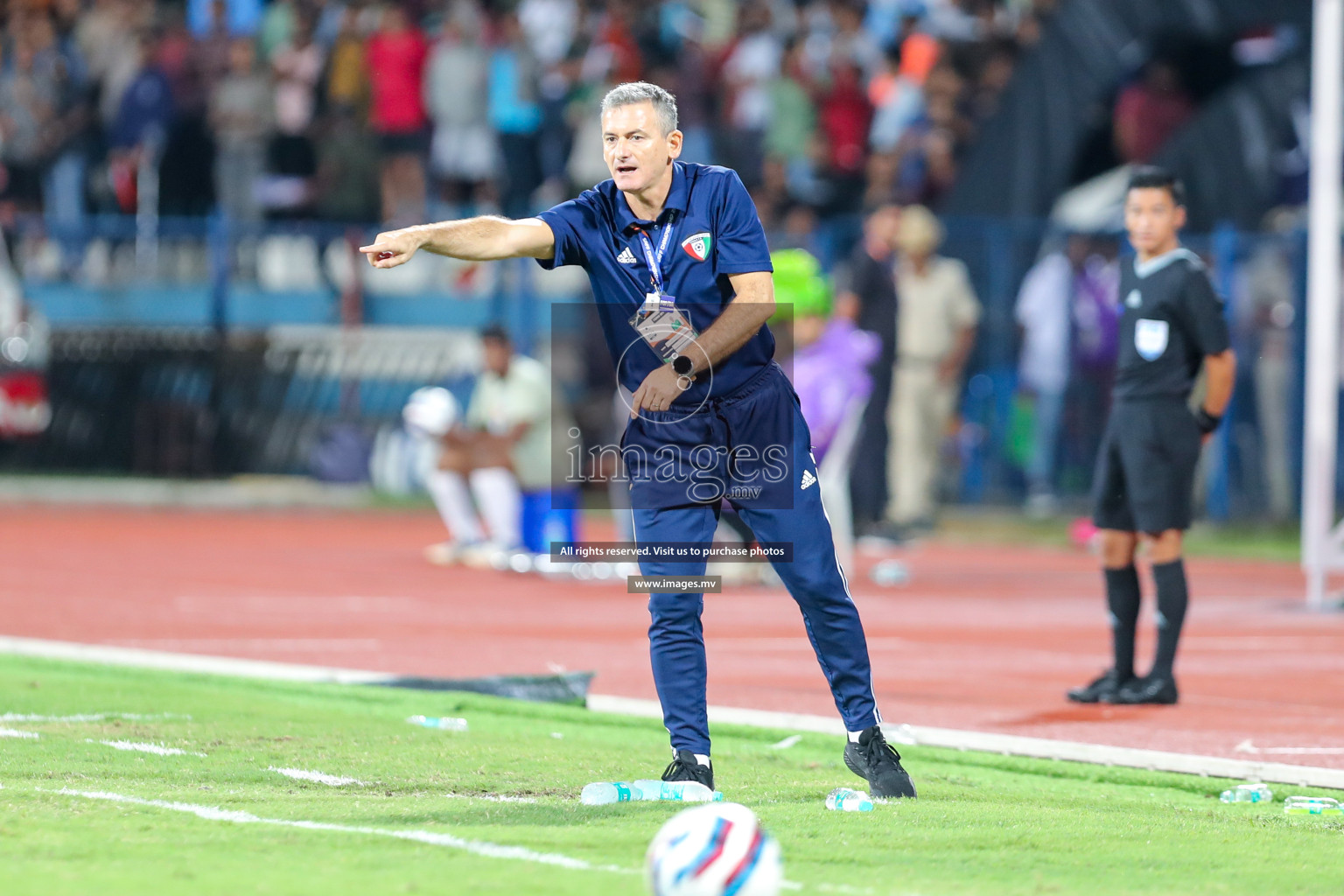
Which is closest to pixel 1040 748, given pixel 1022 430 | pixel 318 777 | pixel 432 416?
pixel 318 777

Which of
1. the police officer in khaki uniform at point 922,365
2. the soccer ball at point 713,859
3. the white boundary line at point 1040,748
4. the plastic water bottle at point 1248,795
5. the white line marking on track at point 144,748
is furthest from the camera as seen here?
the police officer in khaki uniform at point 922,365

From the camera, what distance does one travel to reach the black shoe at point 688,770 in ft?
21.1

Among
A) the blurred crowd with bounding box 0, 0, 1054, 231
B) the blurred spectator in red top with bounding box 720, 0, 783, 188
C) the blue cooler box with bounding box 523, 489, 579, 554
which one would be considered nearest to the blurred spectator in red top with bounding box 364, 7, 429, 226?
the blurred crowd with bounding box 0, 0, 1054, 231

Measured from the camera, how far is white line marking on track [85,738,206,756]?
7113mm

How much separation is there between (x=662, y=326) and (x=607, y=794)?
1431 millimetres

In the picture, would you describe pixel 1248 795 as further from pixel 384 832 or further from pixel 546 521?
pixel 546 521

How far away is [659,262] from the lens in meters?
6.51

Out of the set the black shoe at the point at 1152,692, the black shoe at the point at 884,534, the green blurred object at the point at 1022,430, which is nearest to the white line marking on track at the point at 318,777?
the black shoe at the point at 1152,692

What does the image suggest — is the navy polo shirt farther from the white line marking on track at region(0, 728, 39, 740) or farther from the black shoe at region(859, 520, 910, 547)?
the black shoe at region(859, 520, 910, 547)

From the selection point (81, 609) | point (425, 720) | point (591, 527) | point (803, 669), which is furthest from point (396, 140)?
point (425, 720)

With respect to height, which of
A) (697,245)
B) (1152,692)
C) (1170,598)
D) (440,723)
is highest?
(697,245)

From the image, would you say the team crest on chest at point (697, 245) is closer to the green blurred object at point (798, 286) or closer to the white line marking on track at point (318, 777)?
the white line marking on track at point (318, 777)

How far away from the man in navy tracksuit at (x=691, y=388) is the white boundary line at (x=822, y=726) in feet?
4.41

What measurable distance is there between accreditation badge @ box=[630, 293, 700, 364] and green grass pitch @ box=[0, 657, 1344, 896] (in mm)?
1401
